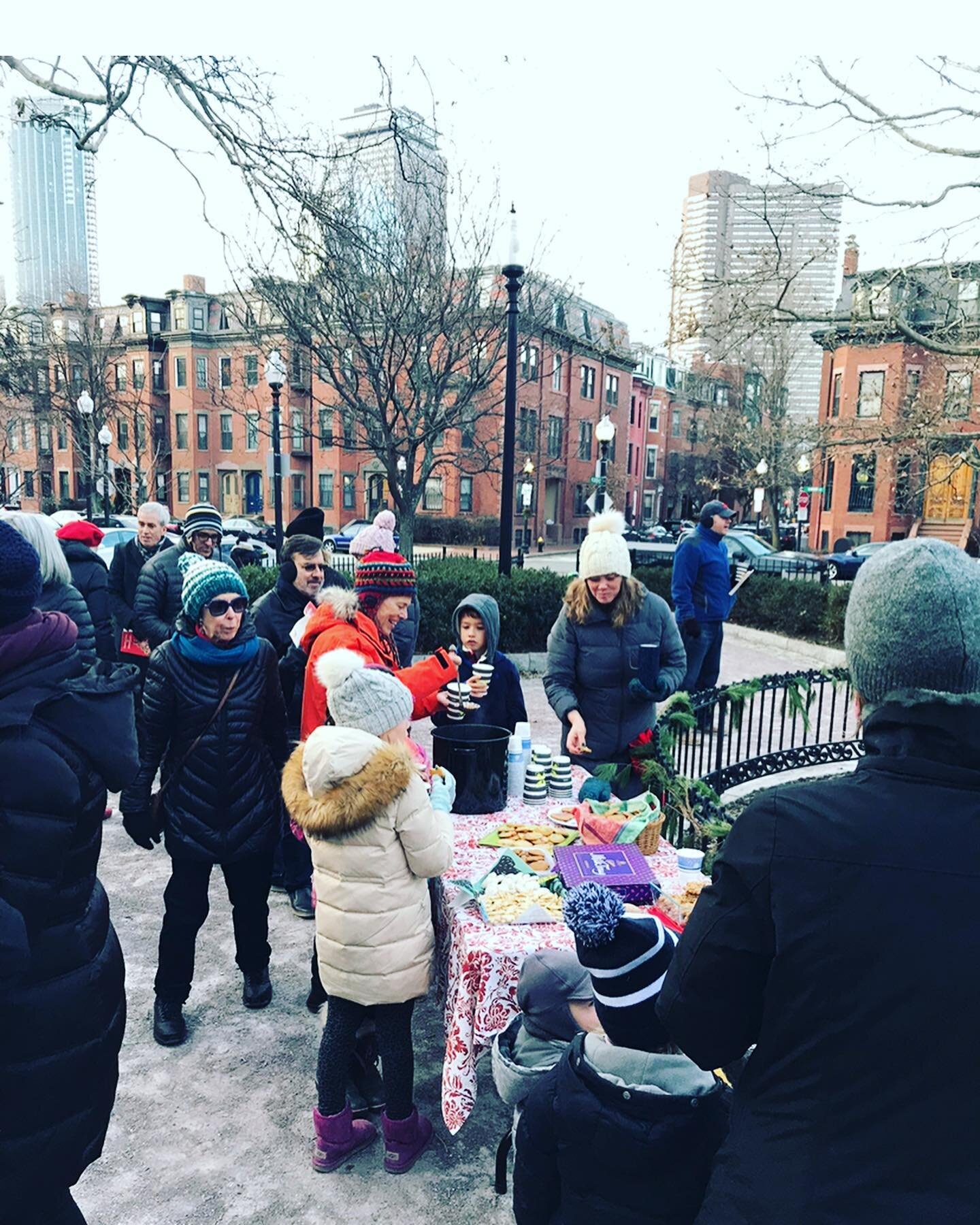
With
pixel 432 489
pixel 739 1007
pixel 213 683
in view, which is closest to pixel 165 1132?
pixel 213 683

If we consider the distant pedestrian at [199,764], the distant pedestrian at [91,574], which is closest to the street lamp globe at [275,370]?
the distant pedestrian at [91,574]

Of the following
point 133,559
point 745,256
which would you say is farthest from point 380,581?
point 745,256

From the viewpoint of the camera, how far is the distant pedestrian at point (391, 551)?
18.3 feet

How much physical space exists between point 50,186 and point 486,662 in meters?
7.44

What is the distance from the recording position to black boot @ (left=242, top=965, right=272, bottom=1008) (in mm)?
A: 4090

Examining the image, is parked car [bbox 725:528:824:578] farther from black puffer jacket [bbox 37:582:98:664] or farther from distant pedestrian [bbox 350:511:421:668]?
black puffer jacket [bbox 37:582:98:664]

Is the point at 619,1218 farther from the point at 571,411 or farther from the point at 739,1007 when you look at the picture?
the point at 571,411

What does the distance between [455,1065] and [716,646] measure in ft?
23.5

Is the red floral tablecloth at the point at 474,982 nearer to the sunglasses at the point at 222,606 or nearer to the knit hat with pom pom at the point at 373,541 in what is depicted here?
the sunglasses at the point at 222,606

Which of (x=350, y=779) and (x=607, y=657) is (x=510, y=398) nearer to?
(x=607, y=657)

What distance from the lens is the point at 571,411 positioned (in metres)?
47.0

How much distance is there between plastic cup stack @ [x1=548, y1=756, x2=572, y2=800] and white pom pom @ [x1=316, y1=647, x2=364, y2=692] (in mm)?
1527

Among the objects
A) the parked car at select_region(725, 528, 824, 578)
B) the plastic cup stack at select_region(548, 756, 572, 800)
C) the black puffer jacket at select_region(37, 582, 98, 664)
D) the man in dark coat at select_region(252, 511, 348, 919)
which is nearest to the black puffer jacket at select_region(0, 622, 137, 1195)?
the black puffer jacket at select_region(37, 582, 98, 664)

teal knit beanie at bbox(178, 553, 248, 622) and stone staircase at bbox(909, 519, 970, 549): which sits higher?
teal knit beanie at bbox(178, 553, 248, 622)
